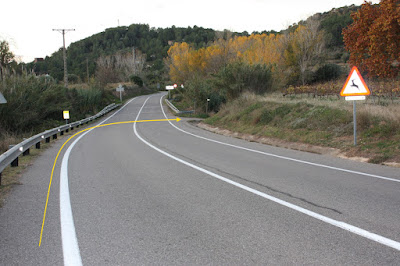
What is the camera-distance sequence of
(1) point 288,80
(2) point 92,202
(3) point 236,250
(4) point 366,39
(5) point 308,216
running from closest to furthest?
1. (3) point 236,250
2. (5) point 308,216
3. (2) point 92,202
4. (4) point 366,39
5. (1) point 288,80

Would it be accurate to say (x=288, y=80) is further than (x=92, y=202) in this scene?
Yes

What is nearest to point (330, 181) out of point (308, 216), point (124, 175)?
point (308, 216)

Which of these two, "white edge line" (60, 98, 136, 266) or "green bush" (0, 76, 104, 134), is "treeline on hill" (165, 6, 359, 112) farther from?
"white edge line" (60, 98, 136, 266)

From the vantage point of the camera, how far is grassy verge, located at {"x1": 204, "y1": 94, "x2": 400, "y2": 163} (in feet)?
36.1

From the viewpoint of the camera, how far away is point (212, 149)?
13711 mm

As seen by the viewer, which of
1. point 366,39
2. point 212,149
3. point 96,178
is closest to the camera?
point 96,178

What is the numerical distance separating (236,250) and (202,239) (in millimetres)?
526

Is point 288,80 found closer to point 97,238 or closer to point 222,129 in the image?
point 222,129

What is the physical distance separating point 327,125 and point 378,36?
1189cm

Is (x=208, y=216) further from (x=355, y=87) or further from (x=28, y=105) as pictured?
(x=28, y=105)

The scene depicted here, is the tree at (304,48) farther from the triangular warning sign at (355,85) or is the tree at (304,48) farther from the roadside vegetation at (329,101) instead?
the triangular warning sign at (355,85)

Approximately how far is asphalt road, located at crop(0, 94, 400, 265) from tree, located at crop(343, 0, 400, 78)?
1668cm

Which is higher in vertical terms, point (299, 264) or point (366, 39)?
point (366, 39)

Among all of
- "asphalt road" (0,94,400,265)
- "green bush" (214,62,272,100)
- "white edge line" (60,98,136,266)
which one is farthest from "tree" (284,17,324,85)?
"white edge line" (60,98,136,266)
